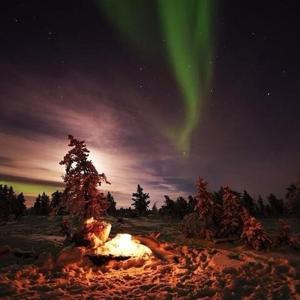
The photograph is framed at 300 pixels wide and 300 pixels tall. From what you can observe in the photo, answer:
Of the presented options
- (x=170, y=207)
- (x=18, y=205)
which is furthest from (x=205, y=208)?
(x=18, y=205)

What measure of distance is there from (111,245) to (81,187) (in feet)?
25.6

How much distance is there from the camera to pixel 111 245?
19.0m

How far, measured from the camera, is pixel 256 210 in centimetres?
10031

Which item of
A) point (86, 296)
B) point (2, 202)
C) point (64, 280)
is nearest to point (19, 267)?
point (64, 280)

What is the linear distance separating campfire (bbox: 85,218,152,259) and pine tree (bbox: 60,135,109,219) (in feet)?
14.7

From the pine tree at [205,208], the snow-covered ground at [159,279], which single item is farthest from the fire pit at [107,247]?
the pine tree at [205,208]

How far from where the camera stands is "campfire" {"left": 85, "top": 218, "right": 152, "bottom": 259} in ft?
59.3

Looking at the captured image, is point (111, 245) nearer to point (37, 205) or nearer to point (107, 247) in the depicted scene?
point (107, 247)

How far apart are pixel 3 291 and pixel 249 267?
11778mm

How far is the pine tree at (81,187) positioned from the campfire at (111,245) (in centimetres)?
448

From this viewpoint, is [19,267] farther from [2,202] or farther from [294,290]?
[2,202]

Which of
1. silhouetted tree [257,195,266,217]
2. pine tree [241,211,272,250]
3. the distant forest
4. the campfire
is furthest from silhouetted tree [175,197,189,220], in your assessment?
the campfire

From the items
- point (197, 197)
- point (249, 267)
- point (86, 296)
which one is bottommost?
point (86, 296)

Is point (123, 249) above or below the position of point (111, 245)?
below
